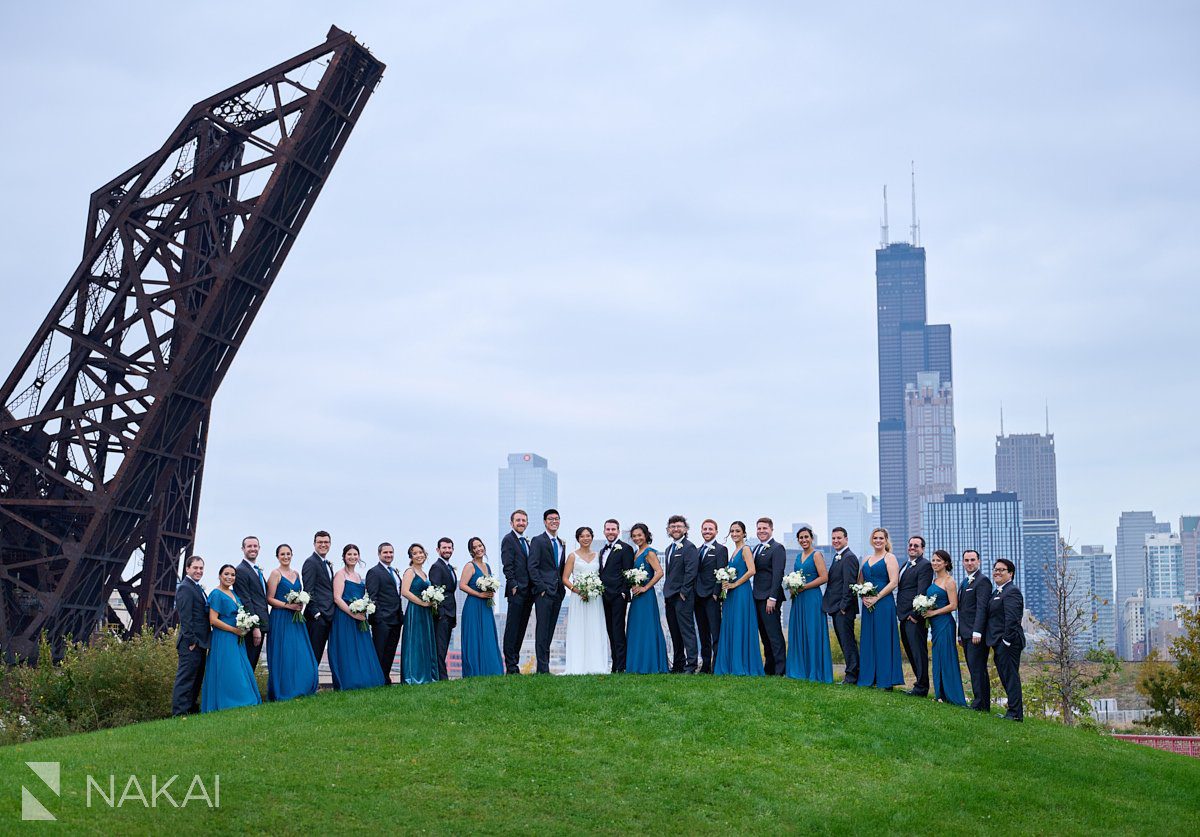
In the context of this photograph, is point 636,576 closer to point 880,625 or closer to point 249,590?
point 880,625

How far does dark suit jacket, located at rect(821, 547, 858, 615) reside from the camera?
61.5 ft

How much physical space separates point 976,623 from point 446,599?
790 centimetres

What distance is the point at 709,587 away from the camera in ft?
63.4

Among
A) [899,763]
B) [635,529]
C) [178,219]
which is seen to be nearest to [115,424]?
[178,219]

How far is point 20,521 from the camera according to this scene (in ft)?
102

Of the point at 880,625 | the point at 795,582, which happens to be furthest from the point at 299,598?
the point at 880,625

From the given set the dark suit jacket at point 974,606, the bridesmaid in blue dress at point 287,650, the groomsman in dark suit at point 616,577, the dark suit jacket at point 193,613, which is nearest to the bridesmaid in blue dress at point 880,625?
the dark suit jacket at point 974,606

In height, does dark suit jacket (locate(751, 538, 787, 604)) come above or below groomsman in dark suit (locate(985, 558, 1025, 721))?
above

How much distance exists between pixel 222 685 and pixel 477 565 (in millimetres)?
4136

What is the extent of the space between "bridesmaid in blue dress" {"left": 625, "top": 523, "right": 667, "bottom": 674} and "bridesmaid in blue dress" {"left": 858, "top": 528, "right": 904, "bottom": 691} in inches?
123

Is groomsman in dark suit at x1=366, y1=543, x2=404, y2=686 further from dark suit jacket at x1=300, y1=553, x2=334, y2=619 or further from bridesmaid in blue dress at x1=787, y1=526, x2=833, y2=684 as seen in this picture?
bridesmaid in blue dress at x1=787, y1=526, x2=833, y2=684

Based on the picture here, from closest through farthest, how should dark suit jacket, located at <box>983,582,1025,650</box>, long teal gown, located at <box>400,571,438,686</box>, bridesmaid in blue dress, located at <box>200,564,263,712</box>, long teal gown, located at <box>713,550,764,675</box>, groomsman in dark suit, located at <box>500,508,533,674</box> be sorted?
dark suit jacket, located at <box>983,582,1025,650</box>, bridesmaid in blue dress, located at <box>200,564,263,712</box>, groomsman in dark suit, located at <box>500,508,533,674</box>, long teal gown, located at <box>713,550,764,675</box>, long teal gown, located at <box>400,571,438,686</box>

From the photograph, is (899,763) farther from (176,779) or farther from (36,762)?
(36,762)

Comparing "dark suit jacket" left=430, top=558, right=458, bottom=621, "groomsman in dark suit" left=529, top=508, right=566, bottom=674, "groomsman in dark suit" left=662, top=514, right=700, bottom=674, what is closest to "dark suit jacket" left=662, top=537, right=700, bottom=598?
"groomsman in dark suit" left=662, top=514, right=700, bottom=674
